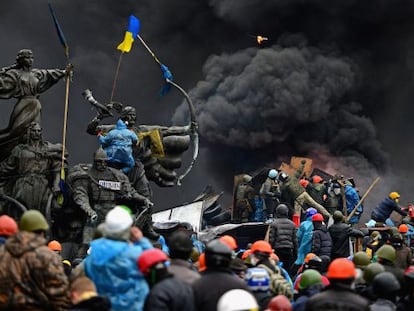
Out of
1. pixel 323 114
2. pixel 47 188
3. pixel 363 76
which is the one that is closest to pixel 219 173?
pixel 323 114

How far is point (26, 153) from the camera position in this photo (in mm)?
14086

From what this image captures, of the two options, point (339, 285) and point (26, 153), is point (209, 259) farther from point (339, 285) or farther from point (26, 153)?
point (26, 153)

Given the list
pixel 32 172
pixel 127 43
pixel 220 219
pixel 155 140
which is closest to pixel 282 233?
pixel 155 140

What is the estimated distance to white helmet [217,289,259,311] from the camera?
6445 mm

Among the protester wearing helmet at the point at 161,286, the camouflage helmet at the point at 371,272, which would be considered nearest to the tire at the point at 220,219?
the camouflage helmet at the point at 371,272

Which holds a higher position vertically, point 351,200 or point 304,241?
point 351,200

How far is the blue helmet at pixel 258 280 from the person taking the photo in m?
8.39

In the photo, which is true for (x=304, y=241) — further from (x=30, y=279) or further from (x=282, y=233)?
(x=30, y=279)

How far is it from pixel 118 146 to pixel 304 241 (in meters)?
3.15

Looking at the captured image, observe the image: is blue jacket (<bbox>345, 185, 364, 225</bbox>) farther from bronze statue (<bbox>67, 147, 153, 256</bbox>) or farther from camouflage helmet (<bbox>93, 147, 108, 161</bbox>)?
camouflage helmet (<bbox>93, 147, 108, 161</bbox>)

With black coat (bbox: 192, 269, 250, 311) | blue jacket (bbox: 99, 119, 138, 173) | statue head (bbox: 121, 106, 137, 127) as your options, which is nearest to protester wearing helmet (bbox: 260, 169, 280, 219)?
statue head (bbox: 121, 106, 137, 127)

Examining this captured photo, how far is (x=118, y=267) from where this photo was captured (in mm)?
7047

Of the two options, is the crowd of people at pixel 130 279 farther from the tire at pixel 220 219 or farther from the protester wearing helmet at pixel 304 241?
the tire at pixel 220 219

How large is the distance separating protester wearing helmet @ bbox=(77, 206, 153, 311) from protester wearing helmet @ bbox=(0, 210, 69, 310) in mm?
301
